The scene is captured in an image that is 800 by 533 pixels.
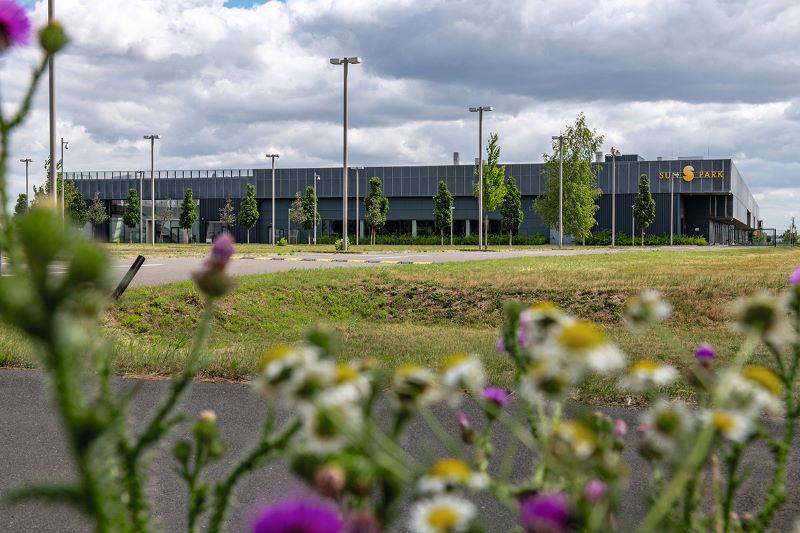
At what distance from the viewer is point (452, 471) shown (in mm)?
812

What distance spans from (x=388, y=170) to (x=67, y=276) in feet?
278

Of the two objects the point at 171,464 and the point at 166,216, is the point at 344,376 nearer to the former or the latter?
the point at 171,464

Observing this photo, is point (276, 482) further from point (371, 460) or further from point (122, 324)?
point (122, 324)

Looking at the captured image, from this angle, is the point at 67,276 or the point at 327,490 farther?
the point at 327,490

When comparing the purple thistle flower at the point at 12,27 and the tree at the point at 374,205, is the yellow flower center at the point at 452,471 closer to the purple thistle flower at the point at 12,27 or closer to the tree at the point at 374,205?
the purple thistle flower at the point at 12,27

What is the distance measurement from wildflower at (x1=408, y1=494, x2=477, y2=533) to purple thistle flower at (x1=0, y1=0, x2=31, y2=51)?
3.38 ft

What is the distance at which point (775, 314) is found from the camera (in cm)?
91

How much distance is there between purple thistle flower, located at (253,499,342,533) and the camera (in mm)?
661

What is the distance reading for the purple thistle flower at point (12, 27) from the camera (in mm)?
1366

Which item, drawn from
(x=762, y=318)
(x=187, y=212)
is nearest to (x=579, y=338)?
(x=762, y=318)

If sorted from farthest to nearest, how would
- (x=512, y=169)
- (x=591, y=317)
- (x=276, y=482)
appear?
(x=512, y=169) < (x=591, y=317) < (x=276, y=482)

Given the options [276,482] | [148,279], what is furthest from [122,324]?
[276,482]

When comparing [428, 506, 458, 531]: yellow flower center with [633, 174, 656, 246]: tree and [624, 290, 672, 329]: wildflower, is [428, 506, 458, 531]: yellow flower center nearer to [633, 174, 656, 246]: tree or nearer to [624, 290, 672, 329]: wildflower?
[624, 290, 672, 329]: wildflower

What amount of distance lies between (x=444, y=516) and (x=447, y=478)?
72 mm
